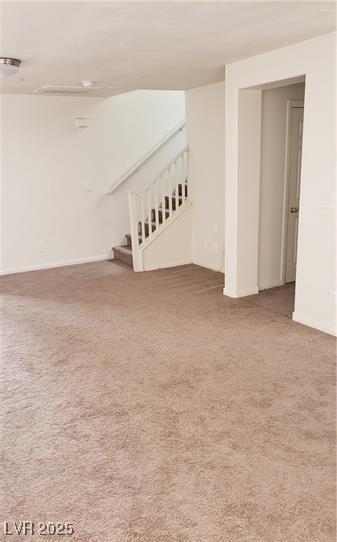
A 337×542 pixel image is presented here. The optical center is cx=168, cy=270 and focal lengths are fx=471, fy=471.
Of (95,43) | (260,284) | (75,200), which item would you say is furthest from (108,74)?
(260,284)

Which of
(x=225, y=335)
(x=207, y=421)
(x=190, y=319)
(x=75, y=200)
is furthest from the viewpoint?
(x=75, y=200)

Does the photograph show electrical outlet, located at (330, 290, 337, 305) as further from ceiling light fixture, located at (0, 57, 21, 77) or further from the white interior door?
ceiling light fixture, located at (0, 57, 21, 77)

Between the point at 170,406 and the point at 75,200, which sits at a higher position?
the point at 75,200

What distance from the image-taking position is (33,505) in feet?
7.09

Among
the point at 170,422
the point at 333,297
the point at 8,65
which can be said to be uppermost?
the point at 8,65

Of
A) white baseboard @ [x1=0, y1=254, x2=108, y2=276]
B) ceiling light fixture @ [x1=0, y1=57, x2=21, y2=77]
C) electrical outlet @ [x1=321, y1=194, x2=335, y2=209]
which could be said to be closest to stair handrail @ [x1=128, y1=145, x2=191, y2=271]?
white baseboard @ [x1=0, y1=254, x2=108, y2=276]

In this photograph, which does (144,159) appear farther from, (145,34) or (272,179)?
(145,34)

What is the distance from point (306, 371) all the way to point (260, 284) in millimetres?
1994

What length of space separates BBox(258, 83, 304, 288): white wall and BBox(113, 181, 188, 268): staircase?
157cm

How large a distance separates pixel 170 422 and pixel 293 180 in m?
3.40

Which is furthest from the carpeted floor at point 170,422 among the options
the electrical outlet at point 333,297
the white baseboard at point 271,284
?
the white baseboard at point 271,284

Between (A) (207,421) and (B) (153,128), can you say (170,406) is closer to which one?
(A) (207,421)

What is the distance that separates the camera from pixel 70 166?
6512 millimetres

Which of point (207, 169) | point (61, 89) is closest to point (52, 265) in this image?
point (61, 89)
